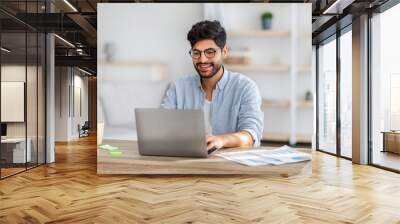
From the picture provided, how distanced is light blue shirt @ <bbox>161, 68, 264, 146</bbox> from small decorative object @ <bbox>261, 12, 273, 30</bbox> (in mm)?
793

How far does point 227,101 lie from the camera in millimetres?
5793

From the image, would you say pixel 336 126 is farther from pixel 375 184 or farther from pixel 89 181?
pixel 89 181

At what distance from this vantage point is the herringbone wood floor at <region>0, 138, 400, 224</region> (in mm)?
3689

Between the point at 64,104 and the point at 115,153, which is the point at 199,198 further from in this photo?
the point at 64,104

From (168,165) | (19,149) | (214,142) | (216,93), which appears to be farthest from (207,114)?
(19,149)

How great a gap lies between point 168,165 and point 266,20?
2488mm

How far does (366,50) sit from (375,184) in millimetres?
3012

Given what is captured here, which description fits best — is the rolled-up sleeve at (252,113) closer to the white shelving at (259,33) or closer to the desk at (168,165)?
the desk at (168,165)

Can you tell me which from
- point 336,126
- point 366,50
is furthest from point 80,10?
point 336,126

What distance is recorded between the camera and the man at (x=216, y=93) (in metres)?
5.78

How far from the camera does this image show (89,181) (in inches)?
221

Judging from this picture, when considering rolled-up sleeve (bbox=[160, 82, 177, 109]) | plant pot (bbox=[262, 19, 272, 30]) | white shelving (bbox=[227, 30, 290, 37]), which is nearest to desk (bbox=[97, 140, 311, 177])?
rolled-up sleeve (bbox=[160, 82, 177, 109])

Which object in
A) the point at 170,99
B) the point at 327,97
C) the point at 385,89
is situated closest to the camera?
the point at 170,99

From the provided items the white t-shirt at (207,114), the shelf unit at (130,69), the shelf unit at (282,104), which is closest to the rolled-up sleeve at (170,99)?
the shelf unit at (130,69)
